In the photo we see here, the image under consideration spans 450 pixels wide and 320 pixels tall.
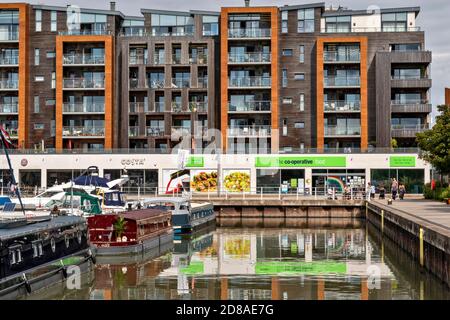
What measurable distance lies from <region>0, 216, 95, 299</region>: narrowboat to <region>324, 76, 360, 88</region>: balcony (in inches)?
1845

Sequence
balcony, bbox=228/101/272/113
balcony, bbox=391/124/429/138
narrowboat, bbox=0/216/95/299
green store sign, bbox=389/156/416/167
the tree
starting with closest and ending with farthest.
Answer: narrowboat, bbox=0/216/95/299
the tree
green store sign, bbox=389/156/416/167
balcony, bbox=391/124/429/138
balcony, bbox=228/101/272/113

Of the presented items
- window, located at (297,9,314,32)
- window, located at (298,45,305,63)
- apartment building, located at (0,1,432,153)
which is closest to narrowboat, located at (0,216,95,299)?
apartment building, located at (0,1,432,153)

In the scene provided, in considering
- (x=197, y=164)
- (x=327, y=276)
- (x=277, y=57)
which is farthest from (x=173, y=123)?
(x=327, y=276)

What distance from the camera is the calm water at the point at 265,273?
2261 cm

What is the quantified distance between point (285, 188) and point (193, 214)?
21983 mm

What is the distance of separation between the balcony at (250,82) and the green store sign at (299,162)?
26.8 ft

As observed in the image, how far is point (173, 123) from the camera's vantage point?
71562 millimetres

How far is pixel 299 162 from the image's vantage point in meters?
66.6

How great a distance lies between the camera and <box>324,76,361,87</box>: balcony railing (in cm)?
6988

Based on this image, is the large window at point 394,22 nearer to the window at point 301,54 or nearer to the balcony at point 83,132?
the window at point 301,54

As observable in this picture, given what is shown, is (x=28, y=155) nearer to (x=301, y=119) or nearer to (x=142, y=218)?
(x=301, y=119)

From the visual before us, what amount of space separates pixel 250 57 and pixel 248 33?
8.43ft

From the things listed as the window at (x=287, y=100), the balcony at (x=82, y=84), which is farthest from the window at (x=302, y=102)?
the balcony at (x=82, y=84)

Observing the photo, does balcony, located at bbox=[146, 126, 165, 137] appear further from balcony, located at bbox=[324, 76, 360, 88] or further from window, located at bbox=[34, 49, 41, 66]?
balcony, located at bbox=[324, 76, 360, 88]
